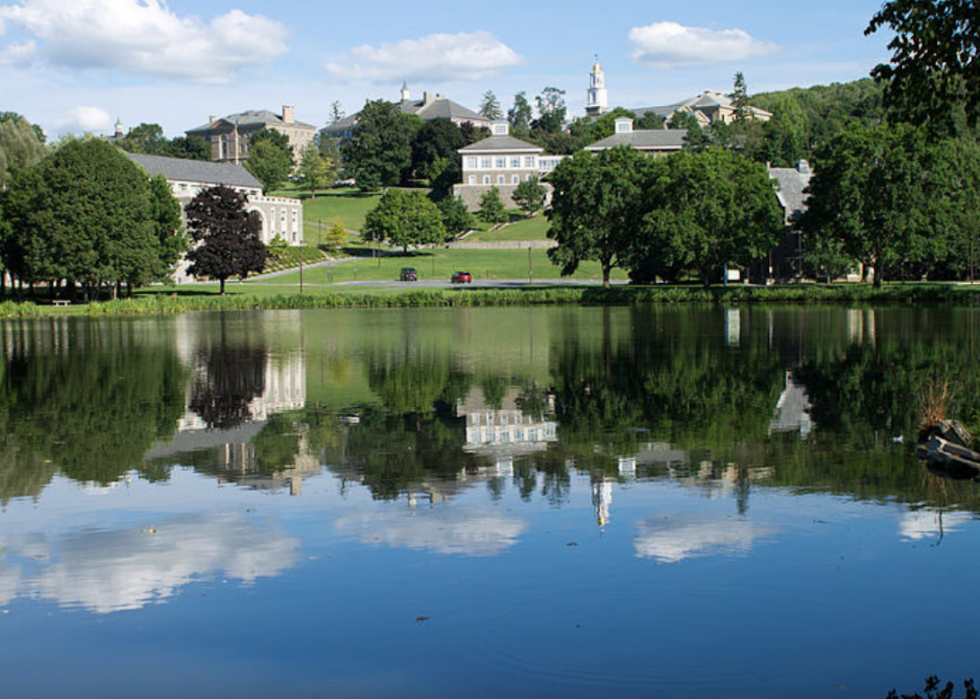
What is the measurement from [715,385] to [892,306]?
137ft

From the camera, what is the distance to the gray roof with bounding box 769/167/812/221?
94125 millimetres

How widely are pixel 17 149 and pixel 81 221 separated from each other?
661 inches

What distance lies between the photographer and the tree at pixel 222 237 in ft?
285

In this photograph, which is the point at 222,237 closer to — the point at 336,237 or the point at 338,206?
the point at 336,237

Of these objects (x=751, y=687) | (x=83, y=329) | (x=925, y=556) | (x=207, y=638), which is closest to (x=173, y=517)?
(x=207, y=638)

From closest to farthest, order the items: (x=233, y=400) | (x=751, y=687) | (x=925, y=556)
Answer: (x=751, y=687) < (x=925, y=556) < (x=233, y=400)

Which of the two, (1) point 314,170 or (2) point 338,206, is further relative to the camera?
(1) point 314,170

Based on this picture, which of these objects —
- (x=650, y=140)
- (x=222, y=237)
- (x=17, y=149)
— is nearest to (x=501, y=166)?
(x=650, y=140)

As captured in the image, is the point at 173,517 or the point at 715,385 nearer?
the point at 173,517

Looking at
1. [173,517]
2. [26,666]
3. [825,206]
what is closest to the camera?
[26,666]

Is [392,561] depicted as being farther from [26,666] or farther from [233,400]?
[233,400]

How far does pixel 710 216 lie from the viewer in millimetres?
75312

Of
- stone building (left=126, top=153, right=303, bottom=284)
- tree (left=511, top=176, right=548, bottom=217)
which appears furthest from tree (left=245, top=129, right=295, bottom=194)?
tree (left=511, top=176, right=548, bottom=217)

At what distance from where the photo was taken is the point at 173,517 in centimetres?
1334
